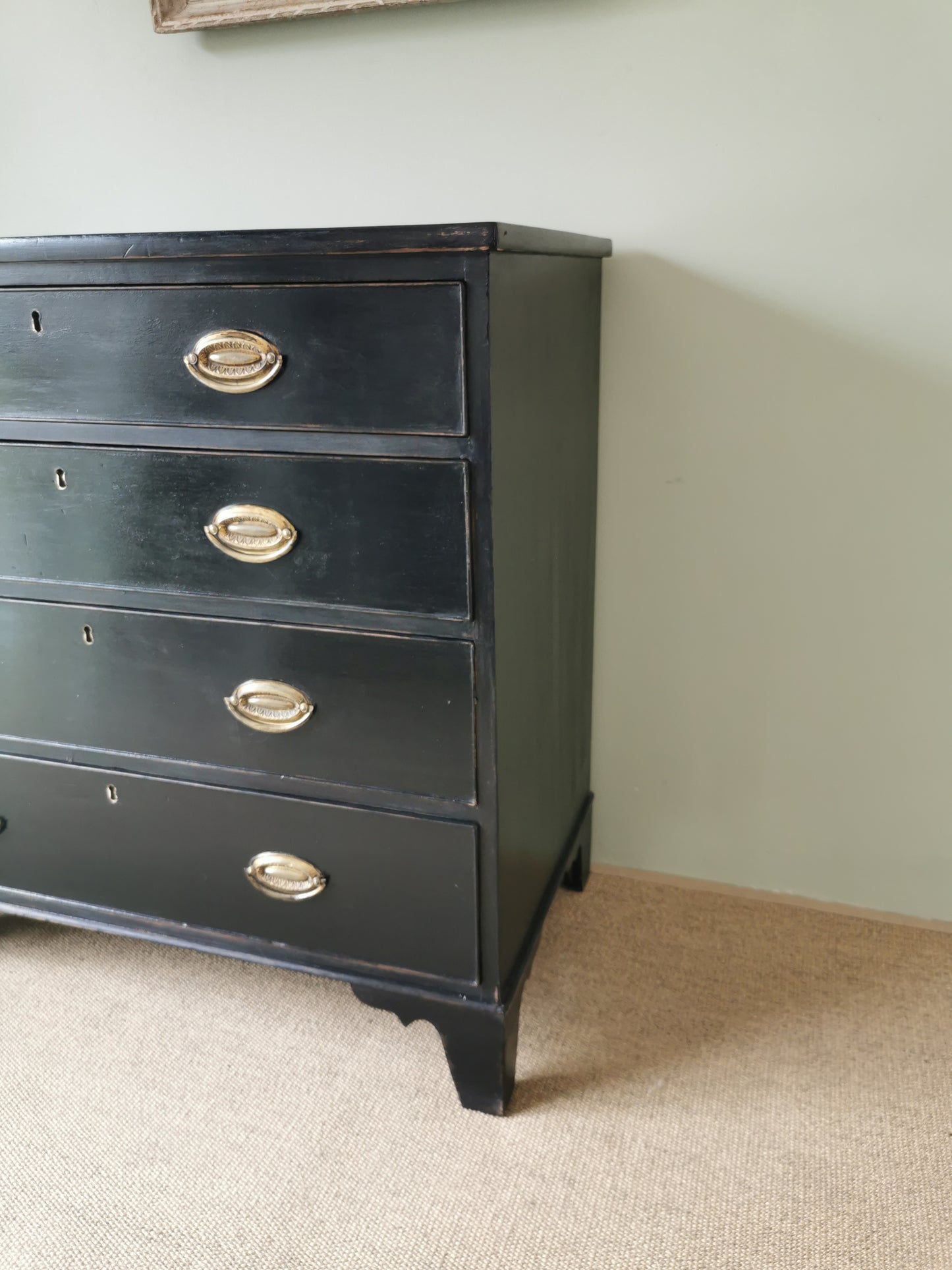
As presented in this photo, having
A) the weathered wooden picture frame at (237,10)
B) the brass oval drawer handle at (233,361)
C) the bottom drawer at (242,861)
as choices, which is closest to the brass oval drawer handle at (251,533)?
the brass oval drawer handle at (233,361)

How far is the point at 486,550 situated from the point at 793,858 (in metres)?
0.85

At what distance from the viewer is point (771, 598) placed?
54.4 inches

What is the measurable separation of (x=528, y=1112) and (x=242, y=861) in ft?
1.50

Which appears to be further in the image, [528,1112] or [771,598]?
[771,598]

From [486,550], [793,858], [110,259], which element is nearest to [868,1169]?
[793,858]

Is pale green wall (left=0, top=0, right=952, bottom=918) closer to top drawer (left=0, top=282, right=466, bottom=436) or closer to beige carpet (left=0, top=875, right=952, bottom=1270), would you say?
beige carpet (left=0, top=875, right=952, bottom=1270)

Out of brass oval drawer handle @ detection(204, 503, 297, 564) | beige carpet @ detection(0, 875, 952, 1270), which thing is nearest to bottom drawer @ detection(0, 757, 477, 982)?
beige carpet @ detection(0, 875, 952, 1270)

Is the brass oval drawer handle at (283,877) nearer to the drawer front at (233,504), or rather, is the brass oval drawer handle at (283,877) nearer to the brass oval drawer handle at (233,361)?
the drawer front at (233,504)

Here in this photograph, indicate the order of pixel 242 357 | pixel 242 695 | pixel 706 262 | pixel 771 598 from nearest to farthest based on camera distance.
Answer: pixel 242 357 < pixel 242 695 < pixel 706 262 < pixel 771 598

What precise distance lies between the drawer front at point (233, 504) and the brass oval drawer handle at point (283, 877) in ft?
1.07

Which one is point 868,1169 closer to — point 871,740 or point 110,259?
point 871,740

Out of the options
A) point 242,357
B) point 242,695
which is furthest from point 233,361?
point 242,695

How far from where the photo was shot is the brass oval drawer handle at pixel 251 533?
3.29 ft

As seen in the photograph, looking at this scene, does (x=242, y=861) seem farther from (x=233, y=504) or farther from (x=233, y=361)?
(x=233, y=361)
